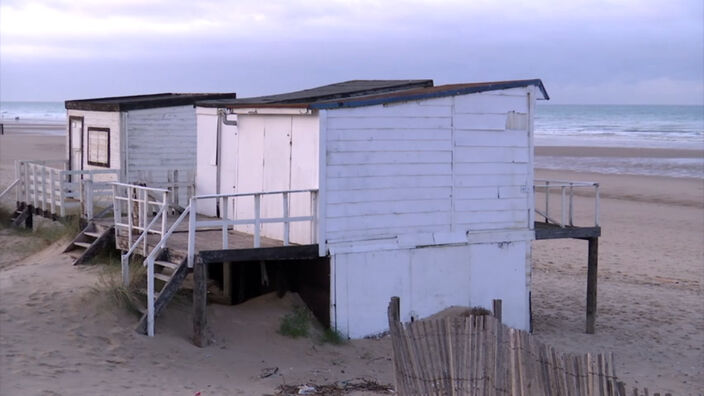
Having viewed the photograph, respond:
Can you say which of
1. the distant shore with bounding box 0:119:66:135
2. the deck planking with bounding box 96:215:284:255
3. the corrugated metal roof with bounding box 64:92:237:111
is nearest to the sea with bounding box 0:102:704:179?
the distant shore with bounding box 0:119:66:135

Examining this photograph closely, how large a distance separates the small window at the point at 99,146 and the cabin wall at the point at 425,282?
27.9ft

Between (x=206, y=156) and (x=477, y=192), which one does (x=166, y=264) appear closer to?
(x=206, y=156)

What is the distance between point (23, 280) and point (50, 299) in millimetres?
1373

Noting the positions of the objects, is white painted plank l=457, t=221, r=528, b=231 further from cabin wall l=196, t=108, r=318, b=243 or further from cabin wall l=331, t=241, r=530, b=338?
cabin wall l=196, t=108, r=318, b=243

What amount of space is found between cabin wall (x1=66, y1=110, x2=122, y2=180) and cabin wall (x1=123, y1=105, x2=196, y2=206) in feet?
0.61

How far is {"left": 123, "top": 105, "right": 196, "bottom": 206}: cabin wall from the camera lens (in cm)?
1991

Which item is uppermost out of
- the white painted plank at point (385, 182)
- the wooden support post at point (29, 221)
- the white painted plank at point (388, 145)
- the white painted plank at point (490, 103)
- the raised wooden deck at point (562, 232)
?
the white painted plank at point (490, 103)

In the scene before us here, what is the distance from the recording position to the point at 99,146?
2042 centimetres

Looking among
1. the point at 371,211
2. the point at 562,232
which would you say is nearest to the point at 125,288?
the point at 371,211

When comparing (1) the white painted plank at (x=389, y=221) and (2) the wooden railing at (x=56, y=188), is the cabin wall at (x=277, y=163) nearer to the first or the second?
(1) the white painted plank at (x=389, y=221)

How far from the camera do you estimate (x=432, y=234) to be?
46.1 feet

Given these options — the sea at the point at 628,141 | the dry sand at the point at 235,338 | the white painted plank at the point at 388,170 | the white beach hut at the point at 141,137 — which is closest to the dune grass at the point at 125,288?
the dry sand at the point at 235,338

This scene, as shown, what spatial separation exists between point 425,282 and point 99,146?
935cm

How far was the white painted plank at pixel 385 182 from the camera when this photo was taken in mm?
13227
